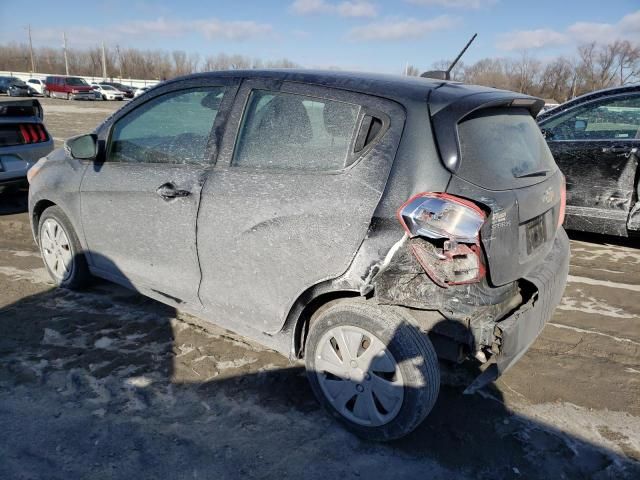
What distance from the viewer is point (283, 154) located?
269cm

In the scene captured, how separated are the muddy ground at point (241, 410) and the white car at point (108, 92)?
4240 centimetres

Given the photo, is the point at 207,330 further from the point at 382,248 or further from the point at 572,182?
the point at 572,182

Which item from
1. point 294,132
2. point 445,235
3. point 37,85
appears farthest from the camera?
point 37,85

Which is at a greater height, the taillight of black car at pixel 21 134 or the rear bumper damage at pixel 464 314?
the taillight of black car at pixel 21 134

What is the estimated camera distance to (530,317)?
8.25ft

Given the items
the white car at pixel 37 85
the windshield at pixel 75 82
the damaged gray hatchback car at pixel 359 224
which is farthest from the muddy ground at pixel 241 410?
the white car at pixel 37 85

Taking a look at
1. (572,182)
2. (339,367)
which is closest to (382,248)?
(339,367)

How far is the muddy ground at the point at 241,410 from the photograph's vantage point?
93.5 inches

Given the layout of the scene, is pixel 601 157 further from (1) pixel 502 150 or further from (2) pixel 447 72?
(1) pixel 502 150

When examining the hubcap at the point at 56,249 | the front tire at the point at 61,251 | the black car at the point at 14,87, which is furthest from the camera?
the black car at the point at 14,87

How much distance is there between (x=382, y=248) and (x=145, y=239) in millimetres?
1706

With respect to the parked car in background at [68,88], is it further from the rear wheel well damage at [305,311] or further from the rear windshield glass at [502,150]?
the rear windshield glass at [502,150]

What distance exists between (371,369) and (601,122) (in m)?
4.36

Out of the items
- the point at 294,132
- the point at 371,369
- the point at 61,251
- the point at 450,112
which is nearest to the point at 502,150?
the point at 450,112
